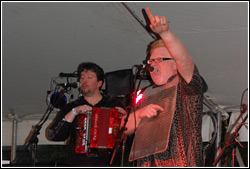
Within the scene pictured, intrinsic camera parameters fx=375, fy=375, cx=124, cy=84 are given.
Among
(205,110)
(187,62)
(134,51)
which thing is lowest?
(205,110)

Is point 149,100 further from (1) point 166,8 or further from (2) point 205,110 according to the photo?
(2) point 205,110

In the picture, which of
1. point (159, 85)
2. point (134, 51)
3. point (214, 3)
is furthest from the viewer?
point (134, 51)

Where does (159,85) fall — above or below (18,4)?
below

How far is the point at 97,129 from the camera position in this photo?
3838mm

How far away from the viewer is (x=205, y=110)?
570 cm

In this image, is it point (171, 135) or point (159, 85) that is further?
point (159, 85)

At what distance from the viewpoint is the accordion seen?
375 cm

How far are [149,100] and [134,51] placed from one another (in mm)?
1773

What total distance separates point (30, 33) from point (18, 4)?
2.06 feet

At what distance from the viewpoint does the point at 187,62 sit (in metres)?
2.67

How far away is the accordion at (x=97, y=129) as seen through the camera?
3.75 m

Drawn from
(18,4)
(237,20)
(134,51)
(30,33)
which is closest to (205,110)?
(134,51)

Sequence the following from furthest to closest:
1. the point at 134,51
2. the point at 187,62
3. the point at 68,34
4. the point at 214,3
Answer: the point at 134,51
the point at 68,34
the point at 214,3
the point at 187,62

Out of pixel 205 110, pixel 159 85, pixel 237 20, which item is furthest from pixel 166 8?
pixel 205 110
